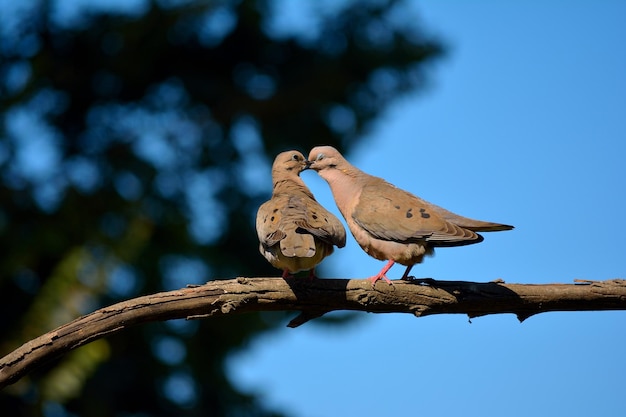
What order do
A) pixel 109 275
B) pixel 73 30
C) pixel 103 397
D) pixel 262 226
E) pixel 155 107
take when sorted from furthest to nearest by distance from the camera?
1. pixel 155 107
2. pixel 73 30
3. pixel 103 397
4. pixel 109 275
5. pixel 262 226

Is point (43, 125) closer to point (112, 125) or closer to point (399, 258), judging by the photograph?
point (112, 125)

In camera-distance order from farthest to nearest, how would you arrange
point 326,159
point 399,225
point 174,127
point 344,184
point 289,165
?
1. point 174,127
2. point 289,165
3. point 326,159
4. point 344,184
5. point 399,225

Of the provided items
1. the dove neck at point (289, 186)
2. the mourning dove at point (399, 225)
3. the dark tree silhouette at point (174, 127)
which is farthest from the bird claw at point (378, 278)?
the dark tree silhouette at point (174, 127)

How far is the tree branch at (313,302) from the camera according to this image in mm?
4352

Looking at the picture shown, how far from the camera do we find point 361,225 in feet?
16.8

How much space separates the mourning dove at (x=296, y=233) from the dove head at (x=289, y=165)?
536 millimetres

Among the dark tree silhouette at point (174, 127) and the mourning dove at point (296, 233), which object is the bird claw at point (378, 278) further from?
the dark tree silhouette at point (174, 127)

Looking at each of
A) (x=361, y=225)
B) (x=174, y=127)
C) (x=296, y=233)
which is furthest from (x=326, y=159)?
(x=174, y=127)

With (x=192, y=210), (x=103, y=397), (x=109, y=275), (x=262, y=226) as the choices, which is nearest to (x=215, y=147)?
(x=192, y=210)

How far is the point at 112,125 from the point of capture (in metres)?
14.2

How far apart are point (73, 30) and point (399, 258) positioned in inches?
390

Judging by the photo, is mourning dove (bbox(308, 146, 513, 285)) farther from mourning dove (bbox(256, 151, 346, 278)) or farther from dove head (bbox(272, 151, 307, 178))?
dove head (bbox(272, 151, 307, 178))

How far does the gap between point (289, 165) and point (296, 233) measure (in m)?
1.22

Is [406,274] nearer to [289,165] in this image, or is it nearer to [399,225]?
[399,225]
